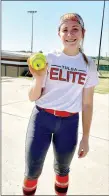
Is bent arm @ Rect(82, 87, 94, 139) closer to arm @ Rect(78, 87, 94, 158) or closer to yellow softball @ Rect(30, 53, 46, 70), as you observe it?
arm @ Rect(78, 87, 94, 158)

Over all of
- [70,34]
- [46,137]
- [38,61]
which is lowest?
[46,137]

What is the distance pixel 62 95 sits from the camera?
2174 millimetres

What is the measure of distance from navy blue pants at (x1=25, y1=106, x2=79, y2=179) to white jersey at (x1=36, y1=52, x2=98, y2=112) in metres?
0.10

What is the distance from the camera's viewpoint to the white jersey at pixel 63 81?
2.15 meters

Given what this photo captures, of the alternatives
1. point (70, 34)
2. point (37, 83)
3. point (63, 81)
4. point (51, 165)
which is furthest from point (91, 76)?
point (51, 165)

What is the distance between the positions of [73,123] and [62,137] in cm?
15

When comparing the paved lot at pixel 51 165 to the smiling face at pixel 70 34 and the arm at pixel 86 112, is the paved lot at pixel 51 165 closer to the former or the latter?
the arm at pixel 86 112

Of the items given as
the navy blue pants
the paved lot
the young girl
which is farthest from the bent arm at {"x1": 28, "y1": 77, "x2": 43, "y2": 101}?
the paved lot

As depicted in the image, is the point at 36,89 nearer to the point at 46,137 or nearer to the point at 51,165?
the point at 46,137

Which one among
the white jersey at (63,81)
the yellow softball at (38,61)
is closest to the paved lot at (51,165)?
the white jersey at (63,81)

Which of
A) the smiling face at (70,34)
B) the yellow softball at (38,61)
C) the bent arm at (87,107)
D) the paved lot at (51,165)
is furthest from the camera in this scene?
the paved lot at (51,165)

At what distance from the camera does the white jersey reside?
215 cm

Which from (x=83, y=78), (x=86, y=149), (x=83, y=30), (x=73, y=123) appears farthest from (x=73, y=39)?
(x=86, y=149)

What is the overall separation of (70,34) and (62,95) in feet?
1.63
